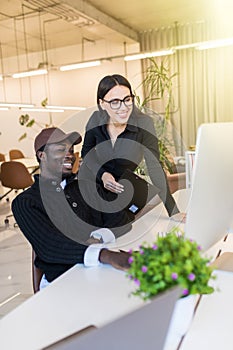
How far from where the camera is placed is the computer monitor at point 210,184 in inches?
36.3

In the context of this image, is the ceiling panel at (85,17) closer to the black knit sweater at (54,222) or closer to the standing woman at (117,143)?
the standing woman at (117,143)

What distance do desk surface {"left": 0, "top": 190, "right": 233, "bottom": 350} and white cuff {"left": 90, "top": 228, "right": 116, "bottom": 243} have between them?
10.2 inches

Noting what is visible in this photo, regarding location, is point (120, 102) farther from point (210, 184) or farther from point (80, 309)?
point (80, 309)

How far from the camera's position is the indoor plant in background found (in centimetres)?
49

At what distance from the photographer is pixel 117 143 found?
1.70m

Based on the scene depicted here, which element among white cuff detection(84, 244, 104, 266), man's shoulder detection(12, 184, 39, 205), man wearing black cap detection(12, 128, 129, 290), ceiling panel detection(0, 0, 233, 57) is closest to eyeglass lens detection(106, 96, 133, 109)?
man wearing black cap detection(12, 128, 129, 290)

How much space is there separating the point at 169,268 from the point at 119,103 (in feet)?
3.84

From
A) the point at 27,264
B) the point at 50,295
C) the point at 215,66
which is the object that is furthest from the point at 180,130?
the point at 50,295

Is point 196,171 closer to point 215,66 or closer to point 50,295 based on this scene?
point 50,295

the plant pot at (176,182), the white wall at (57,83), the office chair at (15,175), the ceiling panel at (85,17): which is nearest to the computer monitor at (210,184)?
the plant pot at (176,182)

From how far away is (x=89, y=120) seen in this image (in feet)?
5.94

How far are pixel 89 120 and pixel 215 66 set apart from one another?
5542mm

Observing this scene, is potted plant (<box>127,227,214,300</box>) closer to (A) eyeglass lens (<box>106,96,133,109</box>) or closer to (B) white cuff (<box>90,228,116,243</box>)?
(B) white cuff (<box>90,228,116,243</box>)

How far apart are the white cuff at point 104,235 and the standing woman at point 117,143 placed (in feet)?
0.69
